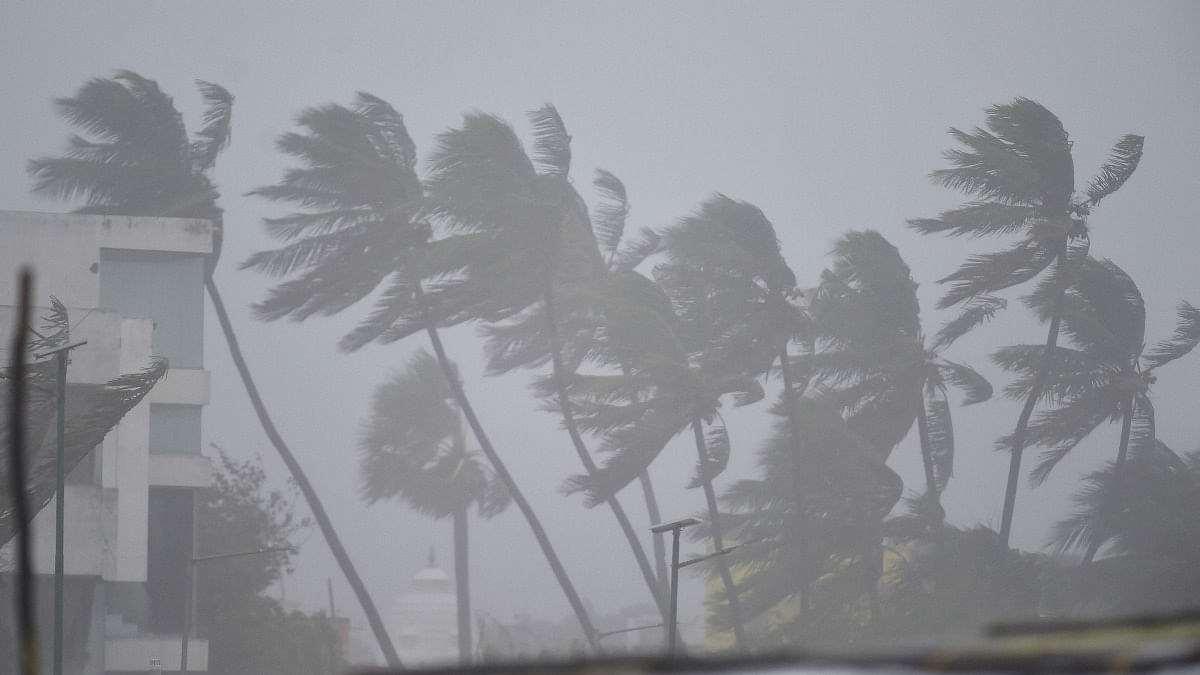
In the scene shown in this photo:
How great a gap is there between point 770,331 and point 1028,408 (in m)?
7.62

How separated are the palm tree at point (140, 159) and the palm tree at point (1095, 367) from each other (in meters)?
22.6

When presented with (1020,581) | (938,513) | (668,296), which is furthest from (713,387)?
(1020,581)

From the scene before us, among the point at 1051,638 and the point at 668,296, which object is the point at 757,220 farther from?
the point at 1051,638

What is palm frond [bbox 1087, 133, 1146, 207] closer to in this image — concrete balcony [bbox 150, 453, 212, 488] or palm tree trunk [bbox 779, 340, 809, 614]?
palm tree trunk [bbox 779, 340, 809, 614]

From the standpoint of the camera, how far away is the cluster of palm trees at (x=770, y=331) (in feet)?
128

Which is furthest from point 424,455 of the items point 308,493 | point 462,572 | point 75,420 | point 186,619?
point 75,420

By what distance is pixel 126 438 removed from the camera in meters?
33.5

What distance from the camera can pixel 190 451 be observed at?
37562mm

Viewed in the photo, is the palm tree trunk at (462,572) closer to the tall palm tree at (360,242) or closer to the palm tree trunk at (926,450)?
the tall palm tree at (360,242)

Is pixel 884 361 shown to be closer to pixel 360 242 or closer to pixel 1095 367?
pixel 1095 367

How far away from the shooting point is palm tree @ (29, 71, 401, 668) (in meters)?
43.4

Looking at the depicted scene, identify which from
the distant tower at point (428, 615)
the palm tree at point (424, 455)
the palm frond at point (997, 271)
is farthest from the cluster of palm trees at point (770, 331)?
the distant tower at point (428, 615)

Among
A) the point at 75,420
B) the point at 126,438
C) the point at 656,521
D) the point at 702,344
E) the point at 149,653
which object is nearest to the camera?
the point at 75,420

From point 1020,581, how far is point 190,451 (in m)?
22.6
